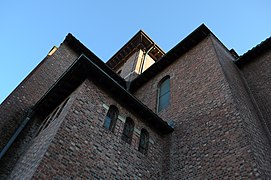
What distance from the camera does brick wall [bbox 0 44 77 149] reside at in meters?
10.8

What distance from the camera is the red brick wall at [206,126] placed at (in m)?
7.37

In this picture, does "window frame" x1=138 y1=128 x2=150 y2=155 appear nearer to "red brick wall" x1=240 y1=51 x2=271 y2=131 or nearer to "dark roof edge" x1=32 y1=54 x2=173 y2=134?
"dark roof edge" x1=32 y1=54 x2=173 y2=134

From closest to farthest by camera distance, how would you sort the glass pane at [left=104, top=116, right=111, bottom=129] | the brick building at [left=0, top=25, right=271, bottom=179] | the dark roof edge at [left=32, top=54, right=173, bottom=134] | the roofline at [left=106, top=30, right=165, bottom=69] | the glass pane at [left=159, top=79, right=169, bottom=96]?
the brick building at [left=0, top=25, right=271, bottom=179]
the glass pane at [left=104, top=116, right=111, bottom=129]
the dark roof edge at [left=32, top=54, right=173, bottom=134]
the glass pane at [left=159, top=79, right=169, bottom=96]
the roofline at [left=106, top=30, right=165, bottom=69]

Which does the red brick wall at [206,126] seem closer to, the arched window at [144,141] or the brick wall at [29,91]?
the arched window at [144,141]

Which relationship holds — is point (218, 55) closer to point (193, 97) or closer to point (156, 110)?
point (193, 97)

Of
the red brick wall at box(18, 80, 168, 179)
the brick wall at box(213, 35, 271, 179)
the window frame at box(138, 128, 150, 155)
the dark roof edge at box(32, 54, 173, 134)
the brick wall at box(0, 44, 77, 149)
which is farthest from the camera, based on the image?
the brick wall at box(0, 44, 77, 149)

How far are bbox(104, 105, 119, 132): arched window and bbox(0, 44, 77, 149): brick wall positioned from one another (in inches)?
182

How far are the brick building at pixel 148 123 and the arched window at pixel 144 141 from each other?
0.04 meters

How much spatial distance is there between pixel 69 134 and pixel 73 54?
11087 mm

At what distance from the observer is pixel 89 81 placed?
30.4ft

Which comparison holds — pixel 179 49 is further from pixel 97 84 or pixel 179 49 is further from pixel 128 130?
pixel 128 130

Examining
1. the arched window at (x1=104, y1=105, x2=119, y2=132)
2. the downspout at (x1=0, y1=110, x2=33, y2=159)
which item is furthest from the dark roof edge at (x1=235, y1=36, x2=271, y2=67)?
the downspout at (x1=0, y1=110, x2=33, y2=159)

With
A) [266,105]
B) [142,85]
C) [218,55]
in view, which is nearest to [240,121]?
[266,105]

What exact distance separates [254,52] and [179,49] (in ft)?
13.5
